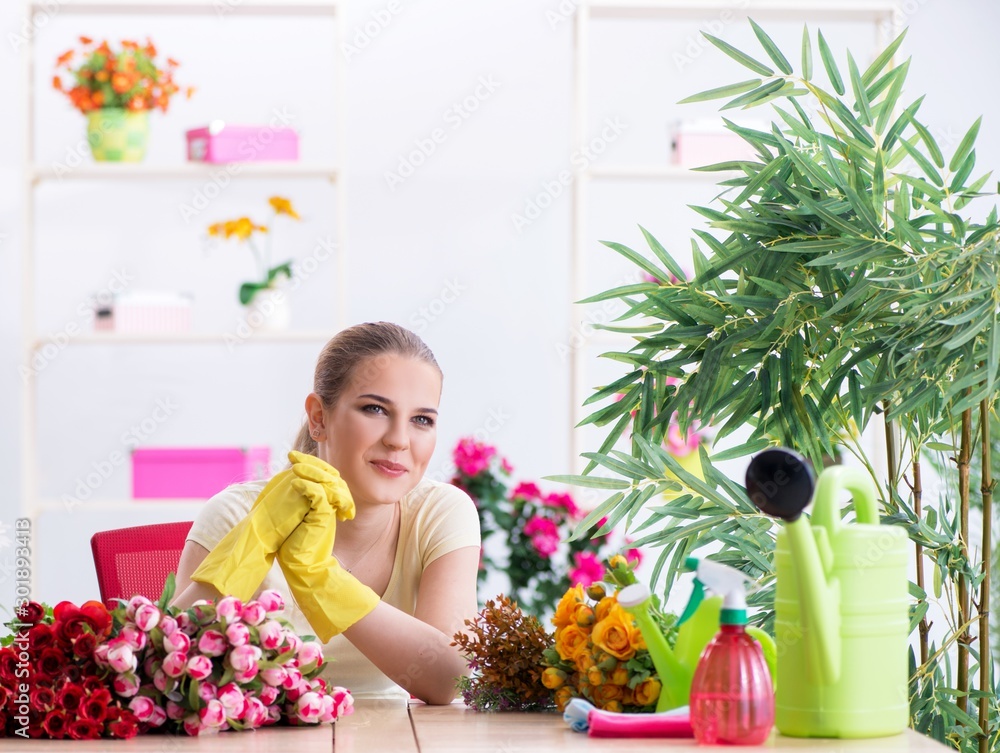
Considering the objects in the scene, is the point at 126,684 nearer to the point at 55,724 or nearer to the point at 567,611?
the point at 55,724

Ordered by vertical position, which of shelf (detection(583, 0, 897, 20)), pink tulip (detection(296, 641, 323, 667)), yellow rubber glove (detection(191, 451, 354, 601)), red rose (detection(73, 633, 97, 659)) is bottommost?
pink tulip (detection(296, 641, 323, 667))

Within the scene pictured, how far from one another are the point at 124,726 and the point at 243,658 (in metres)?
0.13

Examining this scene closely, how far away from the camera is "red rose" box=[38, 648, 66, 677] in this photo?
1167mm

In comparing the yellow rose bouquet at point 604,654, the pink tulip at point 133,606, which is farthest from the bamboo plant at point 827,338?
the pink tulip at point 133,606

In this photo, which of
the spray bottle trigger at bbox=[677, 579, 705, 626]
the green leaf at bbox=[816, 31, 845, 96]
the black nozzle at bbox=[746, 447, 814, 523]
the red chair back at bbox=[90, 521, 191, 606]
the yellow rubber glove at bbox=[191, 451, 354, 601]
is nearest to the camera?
the black nozzle at bbox=[746, 447, 814, 523]

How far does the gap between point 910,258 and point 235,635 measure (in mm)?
990

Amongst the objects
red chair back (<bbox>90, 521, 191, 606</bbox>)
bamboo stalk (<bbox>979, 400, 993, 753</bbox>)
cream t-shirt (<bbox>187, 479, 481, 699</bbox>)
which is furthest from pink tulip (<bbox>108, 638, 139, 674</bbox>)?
bamboo stalk (<bbox>979, 400, 993, 753</bbox>)

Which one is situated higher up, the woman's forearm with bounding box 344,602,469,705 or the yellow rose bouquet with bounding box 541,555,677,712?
the yellow rose bouquet with bounding box 541,555,677,712

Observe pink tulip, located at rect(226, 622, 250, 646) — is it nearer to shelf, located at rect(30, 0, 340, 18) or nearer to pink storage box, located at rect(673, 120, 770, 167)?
shelf, located at rect(30, 0, 340, 18)

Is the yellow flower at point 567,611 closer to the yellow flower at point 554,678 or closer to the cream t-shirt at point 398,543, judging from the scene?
the yellow flower at point 554,678

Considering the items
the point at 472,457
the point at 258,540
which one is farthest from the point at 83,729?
the point at 472,457

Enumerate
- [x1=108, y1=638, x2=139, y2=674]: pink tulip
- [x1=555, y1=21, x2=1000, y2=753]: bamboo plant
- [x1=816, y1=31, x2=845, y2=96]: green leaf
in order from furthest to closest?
[x1=816, y1=31, x2=845, y2=96]: green leaf
[x1=555, y1=21, x2=1000, y2=753]: bamboo plant
[x1=108, y1=638, x2=139, y2=674]: pink tulip

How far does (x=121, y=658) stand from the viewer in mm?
1143

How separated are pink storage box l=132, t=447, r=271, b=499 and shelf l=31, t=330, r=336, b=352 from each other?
0.99 ft
